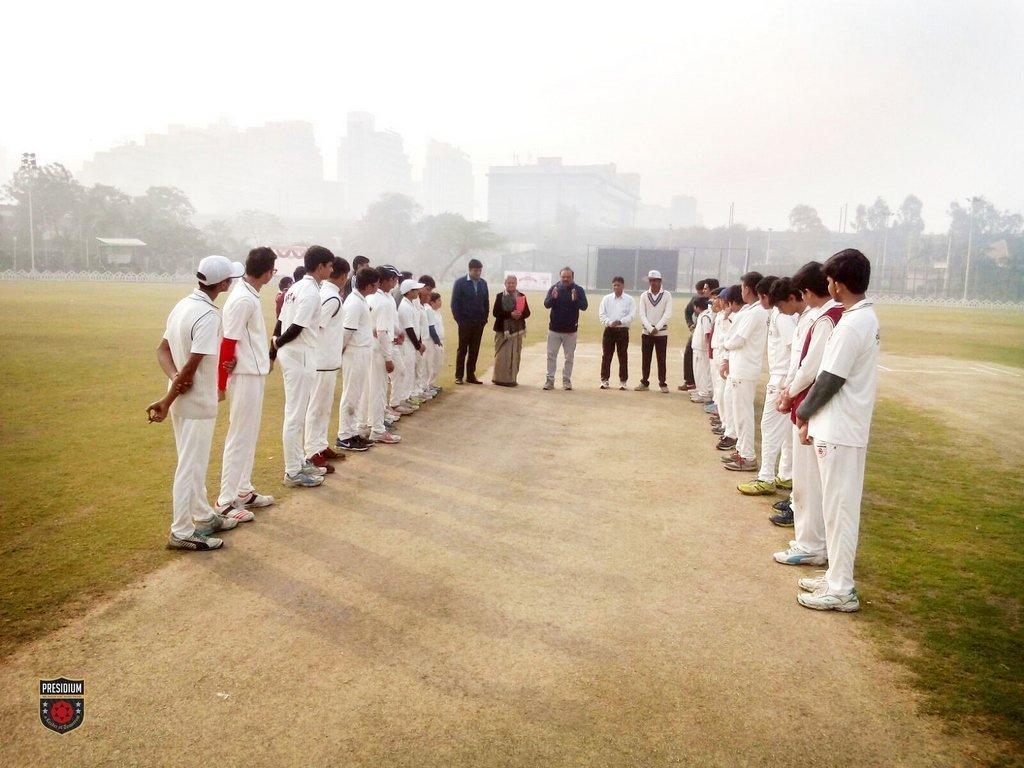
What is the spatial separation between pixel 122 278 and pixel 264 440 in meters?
62.0

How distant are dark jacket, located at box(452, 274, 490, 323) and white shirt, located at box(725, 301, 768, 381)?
18.0ft

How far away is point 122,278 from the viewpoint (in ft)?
204

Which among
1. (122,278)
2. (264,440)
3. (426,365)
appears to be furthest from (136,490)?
(122,278)

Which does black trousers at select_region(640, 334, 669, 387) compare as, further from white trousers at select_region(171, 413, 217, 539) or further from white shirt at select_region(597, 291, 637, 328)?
white trousers at select_region(171, 413, 217, 539)

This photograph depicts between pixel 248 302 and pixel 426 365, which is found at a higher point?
pixel 248 302

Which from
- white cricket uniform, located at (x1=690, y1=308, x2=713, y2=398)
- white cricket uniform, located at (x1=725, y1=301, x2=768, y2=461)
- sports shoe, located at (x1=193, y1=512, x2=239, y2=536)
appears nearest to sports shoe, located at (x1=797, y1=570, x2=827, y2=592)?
white cricket uniform, located at (x1=725, y1=301, x2=768, y2=461)

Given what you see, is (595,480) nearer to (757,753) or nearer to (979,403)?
(757,753)

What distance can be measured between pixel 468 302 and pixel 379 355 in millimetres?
3931

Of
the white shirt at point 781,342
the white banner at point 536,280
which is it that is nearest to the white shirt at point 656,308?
the white shirt at point 781,342

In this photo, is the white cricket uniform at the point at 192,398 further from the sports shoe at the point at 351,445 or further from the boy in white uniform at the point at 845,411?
the boy in white uniform at the point at 845,411

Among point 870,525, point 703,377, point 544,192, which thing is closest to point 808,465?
point 870,525

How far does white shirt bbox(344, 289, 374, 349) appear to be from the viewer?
8102 millimetres

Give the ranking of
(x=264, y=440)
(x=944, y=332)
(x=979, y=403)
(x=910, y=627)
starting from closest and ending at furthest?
(x=910, y=627) → (x=264, y=440) → (x=979, y=403) → (x=944, y=332)

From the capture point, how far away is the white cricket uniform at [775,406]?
717cm
